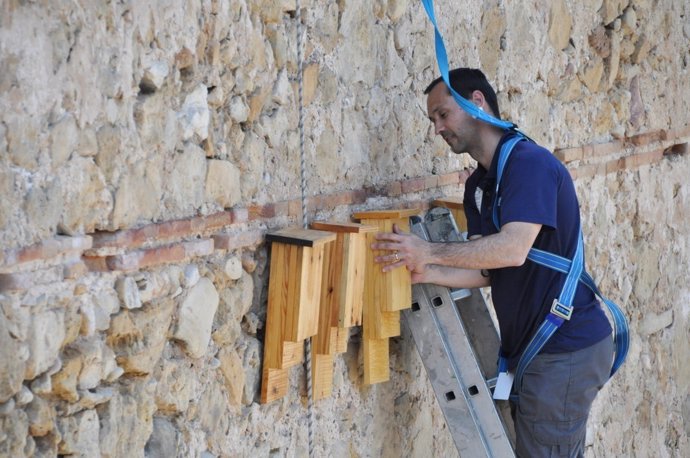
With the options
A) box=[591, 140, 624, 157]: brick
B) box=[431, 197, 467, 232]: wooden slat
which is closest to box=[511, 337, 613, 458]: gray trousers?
box=[431, 197, 467, 232]: wooden slat

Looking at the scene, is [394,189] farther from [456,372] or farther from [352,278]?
[456,372]

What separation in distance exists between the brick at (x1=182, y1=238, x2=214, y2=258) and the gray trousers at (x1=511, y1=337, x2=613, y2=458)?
1182 millimetres

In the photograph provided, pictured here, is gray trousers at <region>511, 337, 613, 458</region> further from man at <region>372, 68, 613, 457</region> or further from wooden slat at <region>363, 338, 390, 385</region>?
wooden slat at <region>363, 338, 390, 385</region>

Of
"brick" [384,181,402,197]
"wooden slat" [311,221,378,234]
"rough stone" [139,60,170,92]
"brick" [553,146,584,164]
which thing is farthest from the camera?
"brick" [553,146,584,164]

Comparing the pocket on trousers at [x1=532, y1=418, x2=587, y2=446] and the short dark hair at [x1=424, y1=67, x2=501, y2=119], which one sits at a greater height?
the short dark hair at [x1=424, y1=67, x2=501, y2=119]

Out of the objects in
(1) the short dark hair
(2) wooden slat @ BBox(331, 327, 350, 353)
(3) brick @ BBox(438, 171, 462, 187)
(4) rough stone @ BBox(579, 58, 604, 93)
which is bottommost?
(2) wooden slat @ BBox(331, 327, 350, 353)

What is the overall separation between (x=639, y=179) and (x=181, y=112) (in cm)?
351

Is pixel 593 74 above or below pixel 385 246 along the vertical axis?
above

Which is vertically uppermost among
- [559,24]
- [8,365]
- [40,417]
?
[559,24]

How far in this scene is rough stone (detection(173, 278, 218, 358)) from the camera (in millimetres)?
2701

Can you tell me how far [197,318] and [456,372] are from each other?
3.44 feet

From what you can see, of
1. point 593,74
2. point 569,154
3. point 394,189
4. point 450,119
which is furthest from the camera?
point 593,74

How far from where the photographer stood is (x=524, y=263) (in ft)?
11.0

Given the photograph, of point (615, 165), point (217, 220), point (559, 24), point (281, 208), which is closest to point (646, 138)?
point (615, 165)
